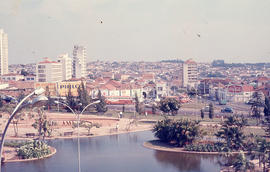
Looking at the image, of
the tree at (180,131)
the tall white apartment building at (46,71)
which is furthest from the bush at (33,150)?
the tall white apartment building at (46,71)

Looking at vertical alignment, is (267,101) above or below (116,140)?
above

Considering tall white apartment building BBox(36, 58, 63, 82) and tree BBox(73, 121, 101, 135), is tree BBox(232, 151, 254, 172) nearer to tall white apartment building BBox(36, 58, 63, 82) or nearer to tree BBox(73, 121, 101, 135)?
tree BBox(73, 121, 101, 135)

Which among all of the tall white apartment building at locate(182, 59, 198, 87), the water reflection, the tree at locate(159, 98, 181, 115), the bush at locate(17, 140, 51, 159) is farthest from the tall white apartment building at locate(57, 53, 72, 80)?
the water reflection

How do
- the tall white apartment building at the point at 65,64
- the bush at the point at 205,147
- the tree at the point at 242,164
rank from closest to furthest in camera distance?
the tree at the point at 242,164
the bush at the point at 205,147
the tall white apartment building at the point at 65,64

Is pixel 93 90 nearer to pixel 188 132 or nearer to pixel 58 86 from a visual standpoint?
pixel 58 86

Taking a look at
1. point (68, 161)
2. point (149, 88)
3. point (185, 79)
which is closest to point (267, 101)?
point (68, 161)

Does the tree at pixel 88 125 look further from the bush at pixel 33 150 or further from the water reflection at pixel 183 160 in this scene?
the water reflection at pixel 183 160

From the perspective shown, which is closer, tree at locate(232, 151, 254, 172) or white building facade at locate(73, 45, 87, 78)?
tree at locate(232, 151, 254, 172)
